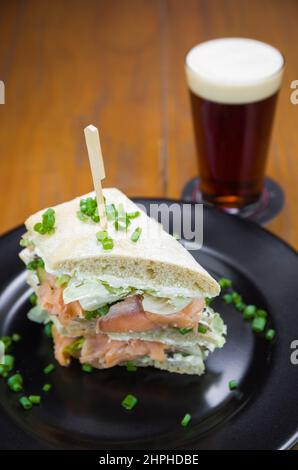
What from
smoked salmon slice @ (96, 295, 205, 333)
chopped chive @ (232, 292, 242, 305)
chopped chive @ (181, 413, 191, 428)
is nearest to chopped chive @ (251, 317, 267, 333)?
chopped chive @ (232, 292, 242, 305)

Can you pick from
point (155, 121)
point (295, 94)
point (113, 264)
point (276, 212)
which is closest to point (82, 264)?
point (113, 264)

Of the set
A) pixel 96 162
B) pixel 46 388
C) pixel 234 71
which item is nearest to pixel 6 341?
pixel 46 388

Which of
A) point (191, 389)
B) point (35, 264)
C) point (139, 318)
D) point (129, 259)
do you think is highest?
point (129, 259)

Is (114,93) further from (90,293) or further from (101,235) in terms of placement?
(90,293)

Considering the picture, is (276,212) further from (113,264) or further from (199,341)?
(113,264)

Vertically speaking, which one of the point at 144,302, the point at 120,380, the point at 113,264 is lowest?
the point at 120,380
